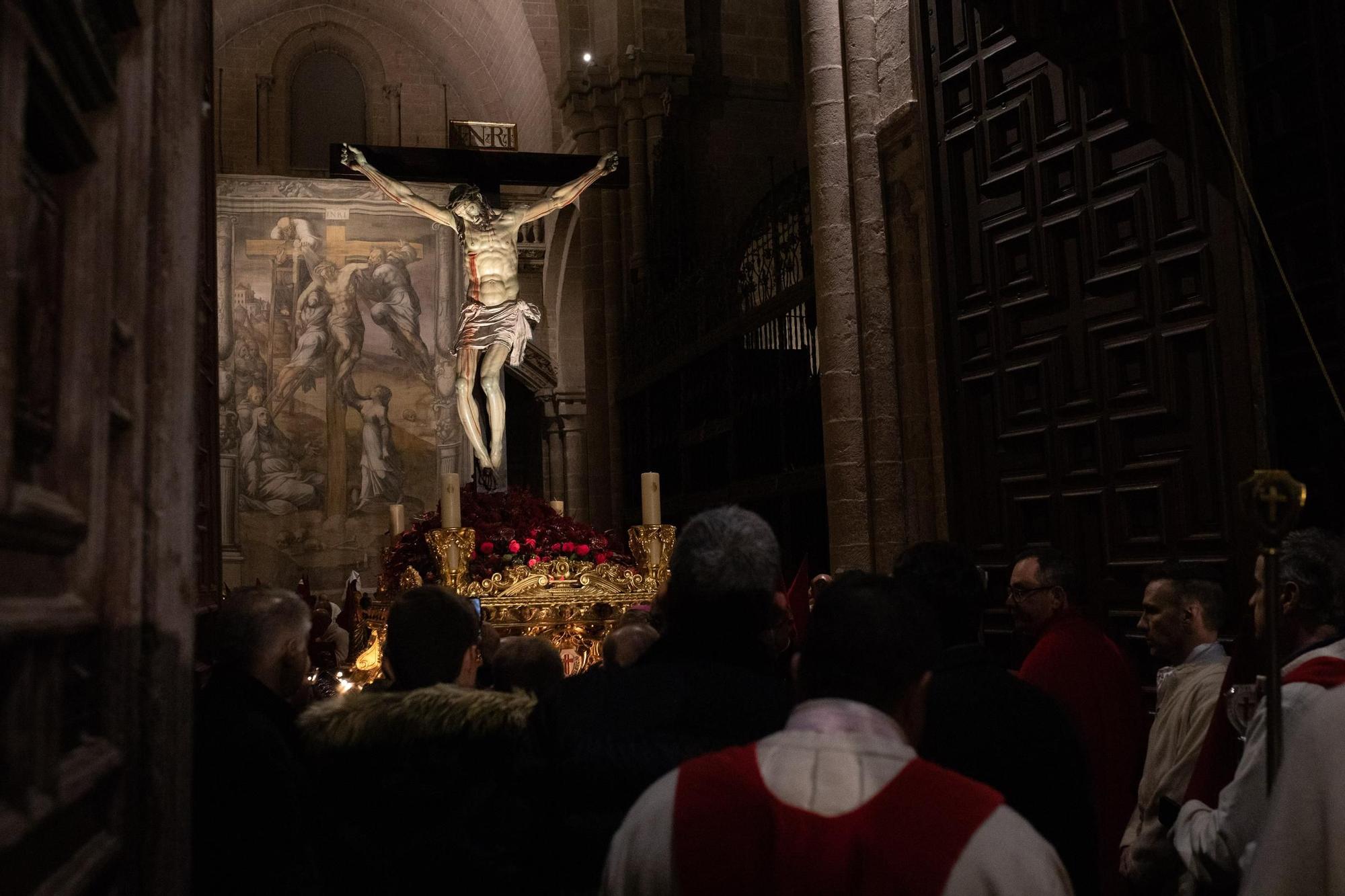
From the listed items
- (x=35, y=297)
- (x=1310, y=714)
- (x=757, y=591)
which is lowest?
(x=1310, y=714)

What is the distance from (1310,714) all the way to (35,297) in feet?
4.97

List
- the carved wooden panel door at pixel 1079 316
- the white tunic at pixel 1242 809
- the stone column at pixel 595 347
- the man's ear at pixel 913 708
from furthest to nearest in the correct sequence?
the stone column at pixel 595 347
the carved wooden panel door at pixel 1079 316
the white tunic at pixel 1242 809
the man's ear at pixel 913 708

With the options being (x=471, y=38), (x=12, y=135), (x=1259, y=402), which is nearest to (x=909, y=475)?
(x=1259, y=402)

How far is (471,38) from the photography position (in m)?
22.6

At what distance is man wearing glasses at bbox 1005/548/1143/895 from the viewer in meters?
3.66

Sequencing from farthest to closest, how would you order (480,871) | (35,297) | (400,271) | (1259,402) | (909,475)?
(400,271)
(909,475)
(1259,402)
(480,871)
(35,297)

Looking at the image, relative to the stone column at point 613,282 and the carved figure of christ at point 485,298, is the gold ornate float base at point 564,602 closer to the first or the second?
the carved figure of christ at point 485,298

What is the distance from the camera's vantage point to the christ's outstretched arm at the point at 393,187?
11.7 meters

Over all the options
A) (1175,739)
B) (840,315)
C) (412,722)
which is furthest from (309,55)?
(412,722)

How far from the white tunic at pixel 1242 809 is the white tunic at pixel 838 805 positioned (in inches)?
46.1

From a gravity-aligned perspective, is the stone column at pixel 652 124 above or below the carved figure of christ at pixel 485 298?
above

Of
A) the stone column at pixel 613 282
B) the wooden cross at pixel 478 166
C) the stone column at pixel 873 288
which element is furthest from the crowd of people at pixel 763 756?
the stone column at pixel 613 282

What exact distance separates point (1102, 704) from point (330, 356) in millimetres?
15936

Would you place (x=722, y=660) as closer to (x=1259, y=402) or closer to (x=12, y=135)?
(x=12, y=135)
